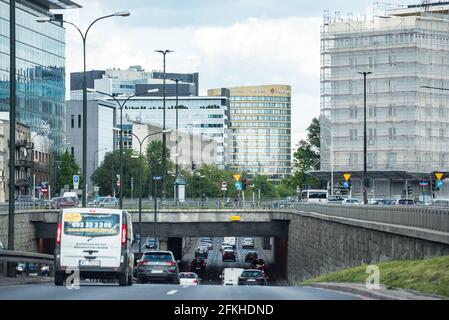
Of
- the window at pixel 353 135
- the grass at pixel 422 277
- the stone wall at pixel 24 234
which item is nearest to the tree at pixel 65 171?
the window at pixel 353 135

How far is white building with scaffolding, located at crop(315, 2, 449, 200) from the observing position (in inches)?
5162

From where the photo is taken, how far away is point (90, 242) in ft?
111

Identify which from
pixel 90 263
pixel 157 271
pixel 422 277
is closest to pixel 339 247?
pixel 157 271

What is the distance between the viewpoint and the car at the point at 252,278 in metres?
58.1

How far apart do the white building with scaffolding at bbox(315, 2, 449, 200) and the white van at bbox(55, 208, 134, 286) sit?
314 ft

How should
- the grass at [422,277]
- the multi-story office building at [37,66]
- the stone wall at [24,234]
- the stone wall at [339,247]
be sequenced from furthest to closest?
the multi-story office building at [37,66] → the stone wall at [24,234] → the stone wall at [339,247] → the grass at [422,277]

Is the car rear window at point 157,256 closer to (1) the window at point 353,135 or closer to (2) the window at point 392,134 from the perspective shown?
(2) the window at point 392,134

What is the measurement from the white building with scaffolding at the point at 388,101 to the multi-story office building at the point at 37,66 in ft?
122

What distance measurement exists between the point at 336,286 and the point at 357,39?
109443mm

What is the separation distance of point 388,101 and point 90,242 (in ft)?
338

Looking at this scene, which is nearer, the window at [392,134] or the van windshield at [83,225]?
the van windshield at [83,225]

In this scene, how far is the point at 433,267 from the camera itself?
2733cm

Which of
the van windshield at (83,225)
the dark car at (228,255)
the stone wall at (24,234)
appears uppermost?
the van windshield at (83,225)
